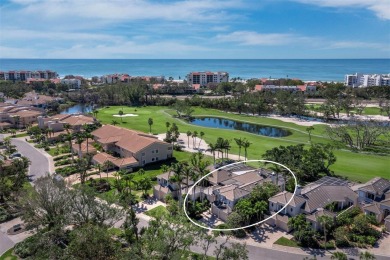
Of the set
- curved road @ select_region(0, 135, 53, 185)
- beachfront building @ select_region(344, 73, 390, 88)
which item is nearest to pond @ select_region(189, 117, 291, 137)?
curved road @ select_region(0, 135, 53, 185)

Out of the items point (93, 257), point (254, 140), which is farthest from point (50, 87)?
point (93, 257)

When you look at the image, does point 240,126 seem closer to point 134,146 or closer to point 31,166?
Answer: point 134,146

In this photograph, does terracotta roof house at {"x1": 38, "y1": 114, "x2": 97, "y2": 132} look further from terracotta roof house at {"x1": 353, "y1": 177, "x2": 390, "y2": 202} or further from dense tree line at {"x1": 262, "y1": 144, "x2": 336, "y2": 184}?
terracotta roof house at {"x1": 353, "y1": 177, "x2": 390, "y2": 202}

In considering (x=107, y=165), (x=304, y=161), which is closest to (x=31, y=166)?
(x=107, y=165)

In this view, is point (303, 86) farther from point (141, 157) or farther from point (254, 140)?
point (141, 157)

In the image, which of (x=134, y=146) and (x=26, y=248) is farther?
(x=134, y=146)

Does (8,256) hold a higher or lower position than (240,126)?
lower

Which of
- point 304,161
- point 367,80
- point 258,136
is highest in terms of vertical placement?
point 367,80
